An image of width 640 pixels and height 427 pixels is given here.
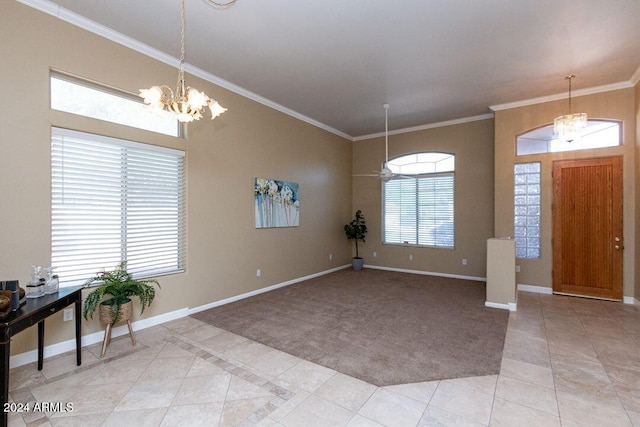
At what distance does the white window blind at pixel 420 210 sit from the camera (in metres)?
6.92

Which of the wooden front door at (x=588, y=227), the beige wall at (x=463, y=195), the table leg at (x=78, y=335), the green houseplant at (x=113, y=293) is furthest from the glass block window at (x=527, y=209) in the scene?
the table leg at (x=78, y=335)

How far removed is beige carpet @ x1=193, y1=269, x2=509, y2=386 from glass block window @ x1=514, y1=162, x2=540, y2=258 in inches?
47.4

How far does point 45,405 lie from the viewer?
2256 millimetres

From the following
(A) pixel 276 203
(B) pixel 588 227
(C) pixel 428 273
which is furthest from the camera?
(C) pixel 428 273

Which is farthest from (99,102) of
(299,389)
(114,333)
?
(299,389)

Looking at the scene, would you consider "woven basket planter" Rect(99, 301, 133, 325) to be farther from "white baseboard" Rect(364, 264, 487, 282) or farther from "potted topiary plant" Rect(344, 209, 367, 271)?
"white baseboard" Rect(364, 264, 487, 282)

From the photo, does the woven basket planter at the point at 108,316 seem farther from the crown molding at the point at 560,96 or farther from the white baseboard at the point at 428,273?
the crown molding at the point at 560,96

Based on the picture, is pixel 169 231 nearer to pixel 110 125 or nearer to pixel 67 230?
pixel 67 230

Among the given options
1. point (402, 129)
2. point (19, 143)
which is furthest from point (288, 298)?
point (402, 129)

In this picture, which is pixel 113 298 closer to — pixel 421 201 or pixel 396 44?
pixel 396 44

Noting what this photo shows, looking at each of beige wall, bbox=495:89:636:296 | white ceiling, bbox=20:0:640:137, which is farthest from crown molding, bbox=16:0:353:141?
beige wall, bbox=495:89:636:296

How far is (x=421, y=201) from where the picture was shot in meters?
7.27

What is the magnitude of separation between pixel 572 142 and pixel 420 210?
10.1 feet

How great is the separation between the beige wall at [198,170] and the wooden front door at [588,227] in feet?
14.6
